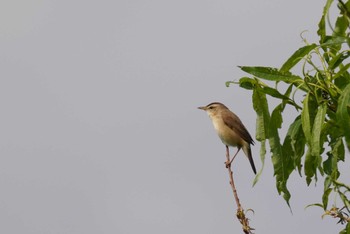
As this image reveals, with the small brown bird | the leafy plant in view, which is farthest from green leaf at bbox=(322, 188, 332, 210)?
the small brown bird

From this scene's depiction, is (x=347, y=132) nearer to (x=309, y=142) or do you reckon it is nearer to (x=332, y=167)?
(x=309, y=142)

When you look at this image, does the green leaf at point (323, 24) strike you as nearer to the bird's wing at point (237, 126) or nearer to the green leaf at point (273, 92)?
the green leaf at point (273, 92)

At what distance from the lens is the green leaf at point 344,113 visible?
13.6 feet

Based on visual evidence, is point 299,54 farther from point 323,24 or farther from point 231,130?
point 231,130

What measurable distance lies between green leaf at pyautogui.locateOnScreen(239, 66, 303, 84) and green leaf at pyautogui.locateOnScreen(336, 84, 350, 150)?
1.38 ft

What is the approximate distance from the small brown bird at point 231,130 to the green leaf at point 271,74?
34.9 ft

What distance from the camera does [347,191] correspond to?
185 inches

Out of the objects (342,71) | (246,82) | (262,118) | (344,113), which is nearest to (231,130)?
(262,118)

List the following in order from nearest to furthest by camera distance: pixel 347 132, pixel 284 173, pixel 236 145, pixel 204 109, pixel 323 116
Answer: pixel 347 132
pixel 323 116
pixel 284 173
pixel 236 145
pixel 204 109

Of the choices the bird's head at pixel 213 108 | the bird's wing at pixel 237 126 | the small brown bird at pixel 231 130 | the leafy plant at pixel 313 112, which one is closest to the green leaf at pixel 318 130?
the leafy plant at pixel 313 112

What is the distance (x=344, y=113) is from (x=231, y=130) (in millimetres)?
12081

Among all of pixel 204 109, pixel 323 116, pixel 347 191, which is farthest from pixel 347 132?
pixel 204 109

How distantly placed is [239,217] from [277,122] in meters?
0.74

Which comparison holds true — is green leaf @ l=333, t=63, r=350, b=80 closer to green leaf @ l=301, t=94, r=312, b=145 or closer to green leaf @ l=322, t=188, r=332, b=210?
green leaf @ l=301, t=94, r=312, b=145
